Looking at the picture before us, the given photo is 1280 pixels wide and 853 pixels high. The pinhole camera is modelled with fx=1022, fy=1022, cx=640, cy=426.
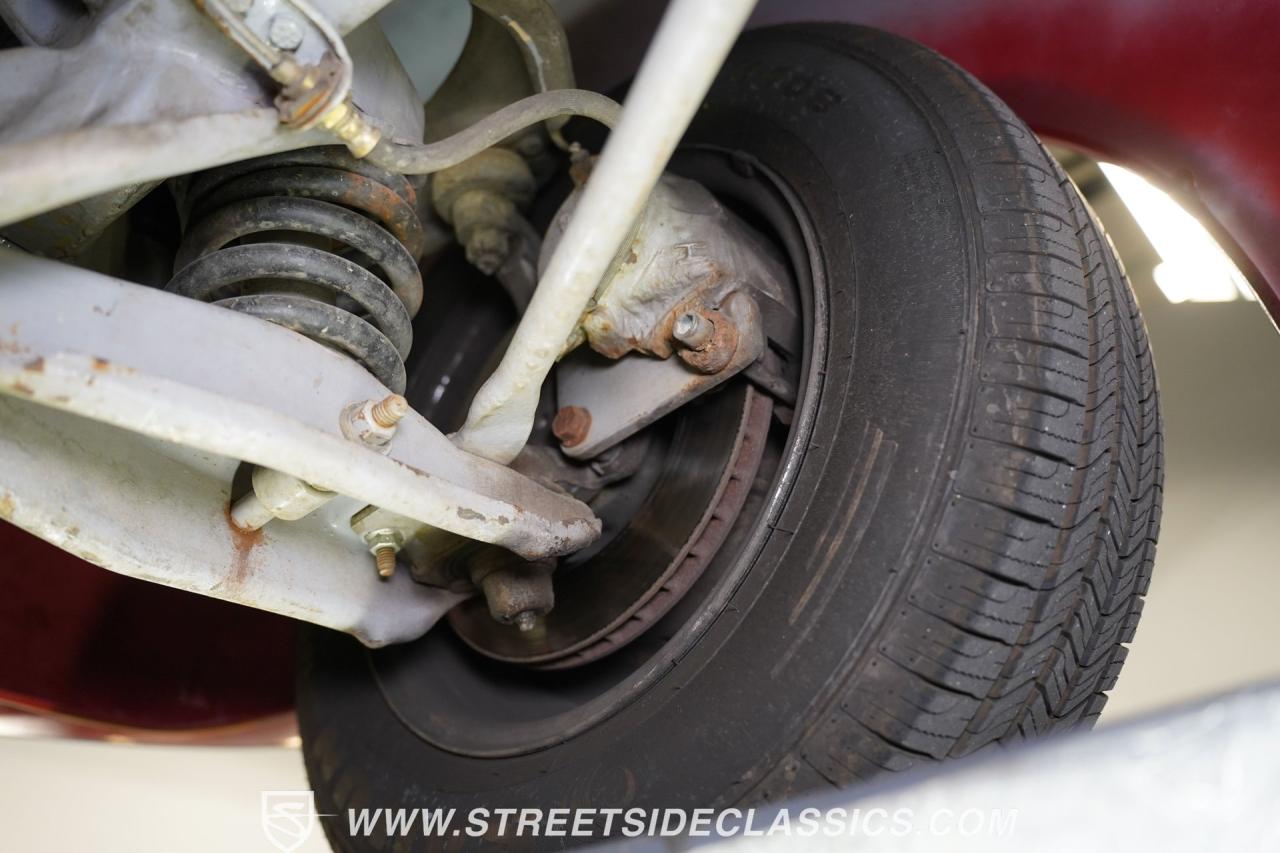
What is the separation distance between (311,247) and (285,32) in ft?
0.55

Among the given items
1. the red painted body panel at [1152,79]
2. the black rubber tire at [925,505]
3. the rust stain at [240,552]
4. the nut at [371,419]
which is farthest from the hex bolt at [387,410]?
the red painted body panel at [1152,79]

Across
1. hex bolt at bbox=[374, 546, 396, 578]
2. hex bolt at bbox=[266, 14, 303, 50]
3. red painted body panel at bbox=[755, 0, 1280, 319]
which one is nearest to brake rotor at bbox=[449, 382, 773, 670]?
hex bolt at bbox=[374, 546, 396, 578]

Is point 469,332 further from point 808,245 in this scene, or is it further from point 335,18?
point 335,18

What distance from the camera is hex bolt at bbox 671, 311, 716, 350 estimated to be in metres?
0.76

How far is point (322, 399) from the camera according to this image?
60 cm

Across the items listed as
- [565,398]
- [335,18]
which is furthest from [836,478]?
[335,18]

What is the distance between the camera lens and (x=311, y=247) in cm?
68

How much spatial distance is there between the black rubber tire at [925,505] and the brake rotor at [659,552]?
10 cm

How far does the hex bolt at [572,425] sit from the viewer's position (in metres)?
0.86

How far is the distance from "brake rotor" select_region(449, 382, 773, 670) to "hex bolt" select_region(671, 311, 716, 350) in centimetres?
7

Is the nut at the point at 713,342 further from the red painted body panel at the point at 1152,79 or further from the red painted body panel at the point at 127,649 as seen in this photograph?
the red painted body panel at the point at 127,649

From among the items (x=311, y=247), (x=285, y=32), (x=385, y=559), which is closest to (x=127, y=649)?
(x=385, y=559)

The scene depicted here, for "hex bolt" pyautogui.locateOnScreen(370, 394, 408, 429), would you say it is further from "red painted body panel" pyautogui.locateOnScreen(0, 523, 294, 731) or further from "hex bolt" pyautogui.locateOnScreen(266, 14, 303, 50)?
"red painted body panel" pyautogui.locateOnScreen(0, 523, 294, 731)

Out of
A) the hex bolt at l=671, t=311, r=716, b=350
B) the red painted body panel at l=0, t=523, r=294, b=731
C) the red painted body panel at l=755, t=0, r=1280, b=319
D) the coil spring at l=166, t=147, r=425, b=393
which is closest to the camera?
the coil spring at l=166, t=147, r=425, b=393
